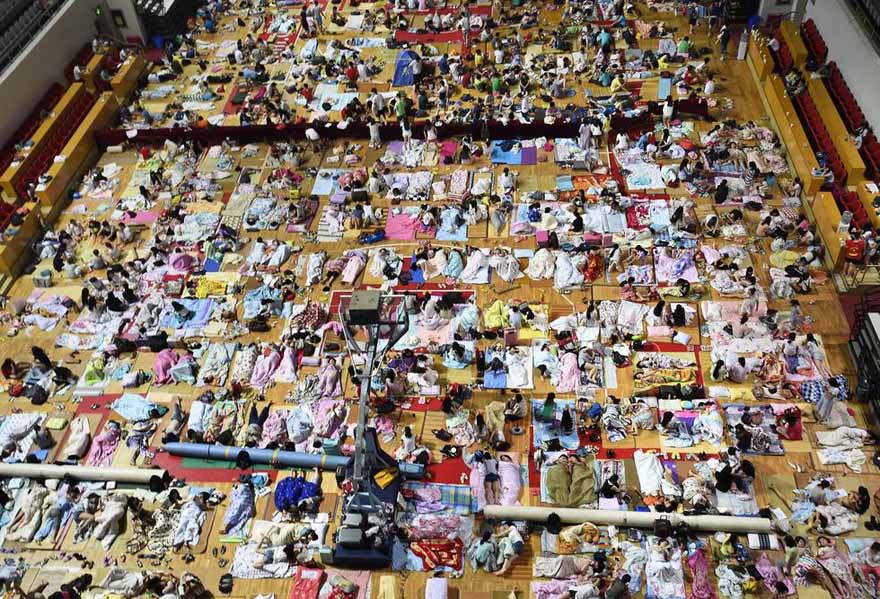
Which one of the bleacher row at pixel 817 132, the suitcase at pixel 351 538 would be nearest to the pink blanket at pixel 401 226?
the suitcase at pixel 351 538

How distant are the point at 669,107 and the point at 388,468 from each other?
2229 cm

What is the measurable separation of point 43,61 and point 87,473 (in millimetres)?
24464

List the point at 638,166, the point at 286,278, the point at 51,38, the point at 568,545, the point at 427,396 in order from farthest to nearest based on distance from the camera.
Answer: the point at 51,38, the point at 638,166, the point at 286,278, the point at 427,396, the point at 568,545

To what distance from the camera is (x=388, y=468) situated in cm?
2450

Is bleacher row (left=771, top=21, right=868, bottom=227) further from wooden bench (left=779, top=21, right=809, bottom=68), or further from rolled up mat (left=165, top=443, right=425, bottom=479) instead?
rolled up mat (left=165, top=443, right=425, bottom=479)

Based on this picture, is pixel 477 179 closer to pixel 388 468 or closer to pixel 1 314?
pixel 388 468

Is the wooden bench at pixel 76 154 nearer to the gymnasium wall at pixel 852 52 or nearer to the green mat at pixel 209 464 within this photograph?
the green mat at pixel 209 464

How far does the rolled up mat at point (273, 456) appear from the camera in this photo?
83.0ft

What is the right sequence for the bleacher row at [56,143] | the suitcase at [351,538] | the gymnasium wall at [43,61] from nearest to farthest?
the suitcase at [351,538] < the bleacher row at [56,143] < the gymnasium wall at [43,61]

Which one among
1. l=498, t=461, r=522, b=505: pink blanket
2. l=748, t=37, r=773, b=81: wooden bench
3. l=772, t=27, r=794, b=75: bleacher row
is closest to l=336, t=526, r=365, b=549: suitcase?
l=498, t=461, r=522, b=505: pink blanket

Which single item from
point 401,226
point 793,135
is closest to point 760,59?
point 793,135

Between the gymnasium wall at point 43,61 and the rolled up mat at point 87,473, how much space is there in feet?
62.1

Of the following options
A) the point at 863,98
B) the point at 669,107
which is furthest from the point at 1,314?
the point at 863,98

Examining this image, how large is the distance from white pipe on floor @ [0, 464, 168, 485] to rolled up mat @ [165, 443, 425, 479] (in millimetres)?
1050
